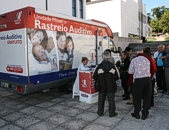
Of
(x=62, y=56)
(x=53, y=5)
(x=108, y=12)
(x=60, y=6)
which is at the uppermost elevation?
(x=108, y=12)

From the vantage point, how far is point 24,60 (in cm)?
485

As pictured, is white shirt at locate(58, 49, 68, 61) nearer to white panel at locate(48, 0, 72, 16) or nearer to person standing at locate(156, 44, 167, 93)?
person standing at locate(156, 44, 167, 93)

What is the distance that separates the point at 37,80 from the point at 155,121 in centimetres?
328

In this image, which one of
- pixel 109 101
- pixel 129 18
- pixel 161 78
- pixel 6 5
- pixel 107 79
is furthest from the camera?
pixel 129 18

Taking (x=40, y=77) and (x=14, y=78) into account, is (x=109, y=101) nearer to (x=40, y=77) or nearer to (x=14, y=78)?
(x=40, y=77)

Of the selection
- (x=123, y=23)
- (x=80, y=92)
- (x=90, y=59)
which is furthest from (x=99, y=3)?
(x=80, y=92)

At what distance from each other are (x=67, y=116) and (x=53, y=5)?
42.0ft

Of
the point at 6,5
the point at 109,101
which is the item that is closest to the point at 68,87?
the point at 109,101

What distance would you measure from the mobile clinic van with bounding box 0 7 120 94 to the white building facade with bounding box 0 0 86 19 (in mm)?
6513

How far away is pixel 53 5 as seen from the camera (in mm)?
15344

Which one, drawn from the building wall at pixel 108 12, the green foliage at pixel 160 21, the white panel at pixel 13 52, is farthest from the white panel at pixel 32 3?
the green foliage at pixel 160 21

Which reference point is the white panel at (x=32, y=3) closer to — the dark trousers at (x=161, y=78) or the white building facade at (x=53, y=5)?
the white building facade at (x=53, y=5)

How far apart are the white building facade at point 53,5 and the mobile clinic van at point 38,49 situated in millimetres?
6513

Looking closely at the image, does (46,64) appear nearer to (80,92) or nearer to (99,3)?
(80,92)
